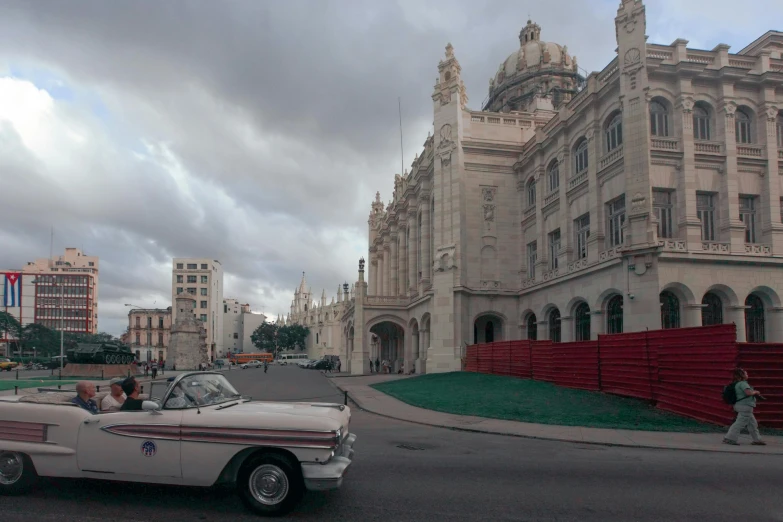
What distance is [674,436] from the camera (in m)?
12.8

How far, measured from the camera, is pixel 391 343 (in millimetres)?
56875

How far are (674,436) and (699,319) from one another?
43.6 feet

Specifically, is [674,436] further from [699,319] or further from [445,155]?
[445,155]

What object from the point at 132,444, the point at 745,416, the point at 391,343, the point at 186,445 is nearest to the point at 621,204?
the point at 745,416

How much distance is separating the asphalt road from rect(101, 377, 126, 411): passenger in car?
95 cm

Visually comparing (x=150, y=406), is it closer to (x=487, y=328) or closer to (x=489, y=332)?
(x=487, y=328)

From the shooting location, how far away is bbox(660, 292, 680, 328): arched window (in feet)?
81.5

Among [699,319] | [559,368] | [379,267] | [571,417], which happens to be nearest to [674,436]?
[571,417]

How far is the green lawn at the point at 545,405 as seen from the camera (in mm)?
14259

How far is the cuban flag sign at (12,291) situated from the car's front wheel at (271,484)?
144ft

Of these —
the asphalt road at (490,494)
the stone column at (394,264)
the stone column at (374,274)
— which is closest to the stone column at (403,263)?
the stone column at (394,264)

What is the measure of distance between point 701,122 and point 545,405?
16719 millimetres

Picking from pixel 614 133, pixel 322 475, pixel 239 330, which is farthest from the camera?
pixel 239 330

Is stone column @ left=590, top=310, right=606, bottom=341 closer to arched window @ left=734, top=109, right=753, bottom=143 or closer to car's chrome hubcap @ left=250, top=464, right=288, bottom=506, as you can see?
arched window @ left=734, top=109, right=753, bottom=143
